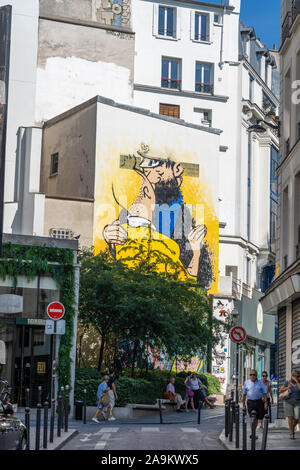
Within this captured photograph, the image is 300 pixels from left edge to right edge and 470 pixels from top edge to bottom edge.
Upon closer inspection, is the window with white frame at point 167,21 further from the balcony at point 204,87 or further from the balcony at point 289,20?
the balcony at point 289,20

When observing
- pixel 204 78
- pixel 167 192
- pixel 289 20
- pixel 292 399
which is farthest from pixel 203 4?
pixel 292 399

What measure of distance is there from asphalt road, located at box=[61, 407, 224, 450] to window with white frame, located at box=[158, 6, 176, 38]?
3447 centimetres

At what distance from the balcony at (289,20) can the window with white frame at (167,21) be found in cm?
3155

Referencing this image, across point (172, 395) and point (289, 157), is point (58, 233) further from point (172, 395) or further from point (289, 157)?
point (289, 157)

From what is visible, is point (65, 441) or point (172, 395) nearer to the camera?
point (65, 441)

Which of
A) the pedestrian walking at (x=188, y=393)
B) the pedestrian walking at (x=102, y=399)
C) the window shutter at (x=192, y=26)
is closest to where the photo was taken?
the pedestrian walking at (x=102, y=399)

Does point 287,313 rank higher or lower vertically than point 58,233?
lower

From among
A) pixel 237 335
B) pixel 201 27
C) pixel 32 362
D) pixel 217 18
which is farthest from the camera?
pixel 217 18

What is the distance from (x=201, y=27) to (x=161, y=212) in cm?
1849

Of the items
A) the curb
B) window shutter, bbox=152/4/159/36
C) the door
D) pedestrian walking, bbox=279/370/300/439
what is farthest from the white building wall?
pedestrian walking, bbox=279/370/300/439

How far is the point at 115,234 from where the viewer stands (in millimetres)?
46156

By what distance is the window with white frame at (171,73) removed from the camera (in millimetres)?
60406

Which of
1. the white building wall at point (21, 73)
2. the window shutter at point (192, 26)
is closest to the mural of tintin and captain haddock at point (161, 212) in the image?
the white building wall at point (21, 73)
